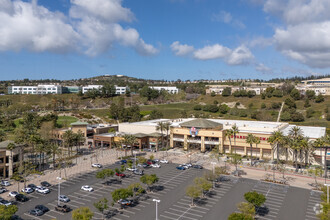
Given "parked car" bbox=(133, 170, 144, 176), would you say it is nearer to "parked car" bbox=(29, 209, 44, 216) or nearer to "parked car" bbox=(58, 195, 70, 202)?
"parked car" bbox=(58, 195, 70, 202)

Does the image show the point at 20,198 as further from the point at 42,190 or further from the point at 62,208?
the point at 62,208

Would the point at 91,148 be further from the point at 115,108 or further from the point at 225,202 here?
the point at 225,202

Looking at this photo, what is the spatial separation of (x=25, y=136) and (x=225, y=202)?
51685 millimetres

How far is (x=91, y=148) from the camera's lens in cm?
9525

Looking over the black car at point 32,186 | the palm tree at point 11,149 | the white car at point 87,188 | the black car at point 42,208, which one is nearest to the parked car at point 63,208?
the black car at point 42,208

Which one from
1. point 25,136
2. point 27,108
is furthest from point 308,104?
point 27,108

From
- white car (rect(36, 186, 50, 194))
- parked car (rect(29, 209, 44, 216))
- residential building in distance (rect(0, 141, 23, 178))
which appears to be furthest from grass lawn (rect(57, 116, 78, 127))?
parked car (rect(29, 209, 44, 216))

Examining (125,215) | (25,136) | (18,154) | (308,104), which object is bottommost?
(125,215)

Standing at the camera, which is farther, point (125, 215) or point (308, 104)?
point (308, 104)

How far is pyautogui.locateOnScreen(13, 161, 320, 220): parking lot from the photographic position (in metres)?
42.4

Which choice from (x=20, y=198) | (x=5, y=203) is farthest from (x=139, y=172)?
(x=5, y=203)

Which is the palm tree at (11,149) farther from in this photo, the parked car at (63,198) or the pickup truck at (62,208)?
the pickup truck at (62,208)

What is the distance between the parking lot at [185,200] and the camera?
4238 centimetres

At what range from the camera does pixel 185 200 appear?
48250 millimetres
